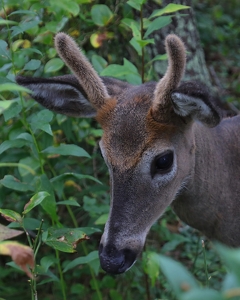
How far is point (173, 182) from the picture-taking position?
306 centimetres

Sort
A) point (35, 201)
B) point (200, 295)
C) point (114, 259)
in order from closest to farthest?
point (200, 295)
point (35, 201)
point (114, 259)

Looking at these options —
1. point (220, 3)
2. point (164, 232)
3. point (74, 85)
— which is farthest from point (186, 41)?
point (220, 3)

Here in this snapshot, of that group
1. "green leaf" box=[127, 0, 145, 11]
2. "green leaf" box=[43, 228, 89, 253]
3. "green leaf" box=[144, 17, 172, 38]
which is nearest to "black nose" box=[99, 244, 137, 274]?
"green leaf" box=[43, 228, 89, 253]

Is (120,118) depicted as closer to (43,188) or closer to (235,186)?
(43,188)

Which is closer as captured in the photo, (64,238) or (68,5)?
(64,238)

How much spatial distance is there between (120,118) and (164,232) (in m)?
1.69

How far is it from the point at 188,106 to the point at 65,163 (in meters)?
1.58

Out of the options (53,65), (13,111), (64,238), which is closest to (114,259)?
(64,238)

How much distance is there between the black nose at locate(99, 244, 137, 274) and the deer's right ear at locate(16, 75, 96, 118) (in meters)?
1.03

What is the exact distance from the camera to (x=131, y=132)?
2.91 m

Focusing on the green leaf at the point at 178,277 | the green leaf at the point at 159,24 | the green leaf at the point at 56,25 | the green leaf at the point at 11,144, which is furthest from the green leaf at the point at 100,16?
the green leaf at the point at 178,277

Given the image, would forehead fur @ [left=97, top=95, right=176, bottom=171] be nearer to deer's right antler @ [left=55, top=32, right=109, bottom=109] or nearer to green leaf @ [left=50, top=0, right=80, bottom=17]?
deer's right antler @ [left=55, top=32, right=109, bottom=109]

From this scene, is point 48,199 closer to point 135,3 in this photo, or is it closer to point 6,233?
point 6,233

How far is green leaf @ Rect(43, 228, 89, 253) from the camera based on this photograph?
2715mm
